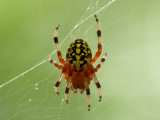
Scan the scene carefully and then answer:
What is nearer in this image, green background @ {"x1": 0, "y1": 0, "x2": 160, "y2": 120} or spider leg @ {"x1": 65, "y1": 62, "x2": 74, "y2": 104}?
spider leg @ {"x1": 65, "y1": 62, "x2": 74, "y2": 104}

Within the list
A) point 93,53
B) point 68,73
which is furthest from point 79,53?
point 93,53

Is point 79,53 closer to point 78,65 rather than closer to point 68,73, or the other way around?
point 78,65

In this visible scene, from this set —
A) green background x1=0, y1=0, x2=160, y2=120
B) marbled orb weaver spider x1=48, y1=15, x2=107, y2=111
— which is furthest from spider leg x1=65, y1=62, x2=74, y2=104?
green background x1=0, y1=0, x2=160, y2=120

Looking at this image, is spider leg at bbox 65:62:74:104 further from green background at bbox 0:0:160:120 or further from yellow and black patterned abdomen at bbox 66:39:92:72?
green background at bbox 0:0:160:120

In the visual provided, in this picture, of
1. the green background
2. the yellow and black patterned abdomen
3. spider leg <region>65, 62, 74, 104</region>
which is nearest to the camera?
the yellow and black patterned abdomen

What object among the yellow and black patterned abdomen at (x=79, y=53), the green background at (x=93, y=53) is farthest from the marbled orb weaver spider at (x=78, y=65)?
the green background at (x=93, y=53)

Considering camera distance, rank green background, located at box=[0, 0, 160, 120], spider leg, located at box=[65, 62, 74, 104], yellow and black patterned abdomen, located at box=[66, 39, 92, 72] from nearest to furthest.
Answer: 1. yellow and black patterned abdomen, located at box=[66, 39, 92, 72]
2. spider leg, located at box=[65, 62, 74, 104]
3. green background, located at box=[0, 0, 160, 120]
